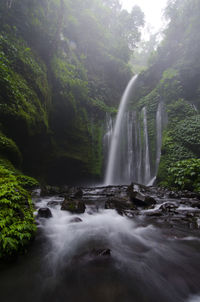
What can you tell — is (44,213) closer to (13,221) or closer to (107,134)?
(13,221)

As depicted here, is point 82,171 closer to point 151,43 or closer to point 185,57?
point 185,57

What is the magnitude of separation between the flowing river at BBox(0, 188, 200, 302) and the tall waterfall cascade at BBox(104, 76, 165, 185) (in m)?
8.60

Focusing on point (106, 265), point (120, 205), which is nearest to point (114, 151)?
point (120, 205)

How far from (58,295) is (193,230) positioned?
A: 265 cm

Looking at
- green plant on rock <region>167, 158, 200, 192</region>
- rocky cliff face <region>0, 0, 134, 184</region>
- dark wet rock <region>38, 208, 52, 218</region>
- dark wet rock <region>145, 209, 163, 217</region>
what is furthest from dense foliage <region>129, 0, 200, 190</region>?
dark wet rock <region>38, 208, 52, 218</region>

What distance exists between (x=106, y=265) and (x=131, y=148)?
11292 millimetres

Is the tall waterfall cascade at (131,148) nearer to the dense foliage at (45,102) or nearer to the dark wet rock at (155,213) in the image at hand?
the dense foliage at (45,102)

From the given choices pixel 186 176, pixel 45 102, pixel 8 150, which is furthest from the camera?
pixel 45 102

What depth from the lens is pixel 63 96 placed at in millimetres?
10062

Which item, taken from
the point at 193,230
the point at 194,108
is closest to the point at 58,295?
the point at 193,230

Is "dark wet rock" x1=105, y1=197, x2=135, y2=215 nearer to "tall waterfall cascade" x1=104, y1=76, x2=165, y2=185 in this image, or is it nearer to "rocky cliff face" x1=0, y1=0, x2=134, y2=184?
"rocky cliff face" x1=0, y1=0, x2=134, y2=184

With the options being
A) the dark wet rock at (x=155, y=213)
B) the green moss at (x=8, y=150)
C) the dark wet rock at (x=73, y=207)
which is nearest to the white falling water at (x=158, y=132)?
the dark wet rock at (x=155, y=213)

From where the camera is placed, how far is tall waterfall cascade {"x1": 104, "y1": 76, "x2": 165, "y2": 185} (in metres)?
11.8

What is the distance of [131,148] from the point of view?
12734 mm
